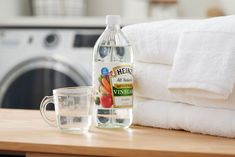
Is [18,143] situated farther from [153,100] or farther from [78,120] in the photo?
[153,100]

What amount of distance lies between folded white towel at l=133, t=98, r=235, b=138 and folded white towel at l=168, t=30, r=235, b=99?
4cm

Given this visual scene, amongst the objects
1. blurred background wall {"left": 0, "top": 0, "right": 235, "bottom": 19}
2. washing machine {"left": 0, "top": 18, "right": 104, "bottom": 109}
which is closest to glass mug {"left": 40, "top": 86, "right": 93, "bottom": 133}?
washing machine {"left": 0, "top": 18, "right": 104, "bottom": 109}

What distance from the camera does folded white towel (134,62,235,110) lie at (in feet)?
2.86

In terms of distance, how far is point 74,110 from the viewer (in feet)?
2.79

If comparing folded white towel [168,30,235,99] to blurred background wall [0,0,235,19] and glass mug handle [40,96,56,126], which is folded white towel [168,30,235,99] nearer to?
glass mug handle [40,96,56,126]

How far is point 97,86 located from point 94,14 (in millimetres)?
1602

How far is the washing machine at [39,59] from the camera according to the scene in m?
2.06

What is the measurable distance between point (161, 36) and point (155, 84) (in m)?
0.09

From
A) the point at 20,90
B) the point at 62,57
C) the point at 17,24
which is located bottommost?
the point at 20,90

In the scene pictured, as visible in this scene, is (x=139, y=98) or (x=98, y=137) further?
(x=139, y=98)

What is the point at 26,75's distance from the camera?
2094 millimetres

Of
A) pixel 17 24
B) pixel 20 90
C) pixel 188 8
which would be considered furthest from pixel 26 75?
pixel 188 8

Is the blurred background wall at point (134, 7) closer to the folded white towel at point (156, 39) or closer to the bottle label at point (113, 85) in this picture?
the folded white towel at point (156, 39)

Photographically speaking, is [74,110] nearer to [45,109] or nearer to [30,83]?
[45,109]
